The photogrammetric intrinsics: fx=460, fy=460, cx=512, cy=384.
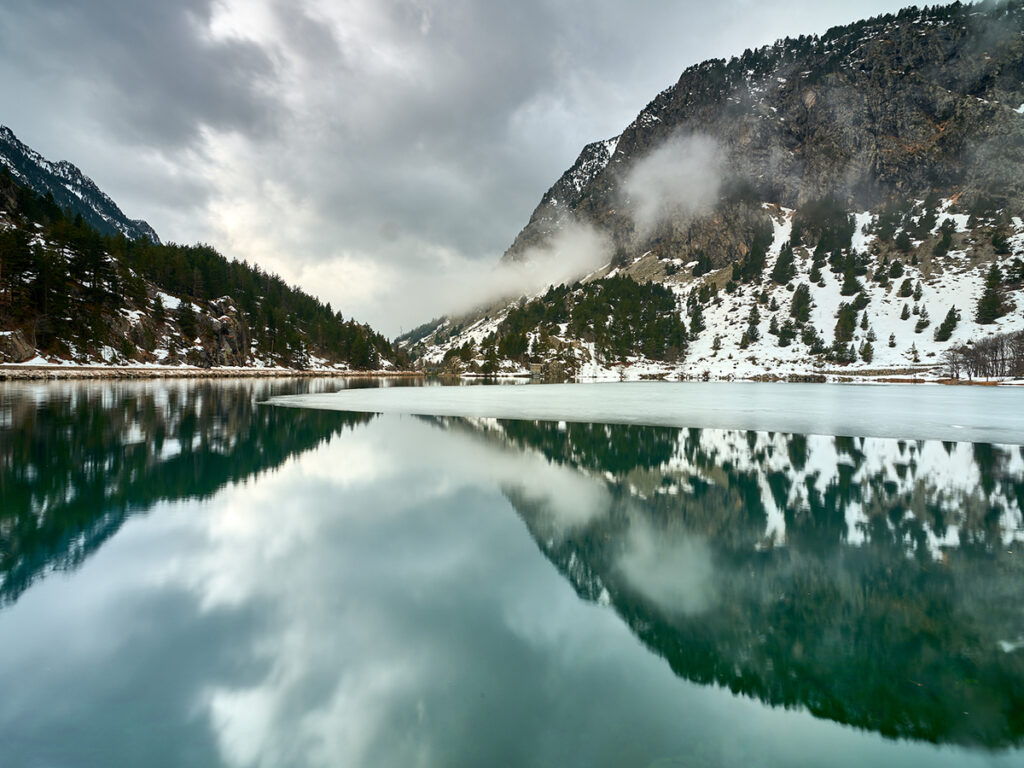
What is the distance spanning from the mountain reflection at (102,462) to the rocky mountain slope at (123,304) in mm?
61976

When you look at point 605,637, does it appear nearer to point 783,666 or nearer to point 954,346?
point 783,666

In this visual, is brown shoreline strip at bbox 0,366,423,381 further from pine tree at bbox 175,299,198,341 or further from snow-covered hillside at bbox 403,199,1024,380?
snow-covered hillside at bbox 403,199,1024,380

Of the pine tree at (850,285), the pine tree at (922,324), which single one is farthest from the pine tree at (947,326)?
the pine tree at (850,285)

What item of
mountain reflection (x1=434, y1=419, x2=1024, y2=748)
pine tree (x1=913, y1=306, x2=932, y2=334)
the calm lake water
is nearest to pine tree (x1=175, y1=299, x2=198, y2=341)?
the calm lake water

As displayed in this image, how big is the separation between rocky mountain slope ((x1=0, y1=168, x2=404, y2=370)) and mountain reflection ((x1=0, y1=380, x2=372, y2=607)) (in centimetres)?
Result: 6198

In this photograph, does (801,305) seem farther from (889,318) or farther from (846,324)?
(889,318)

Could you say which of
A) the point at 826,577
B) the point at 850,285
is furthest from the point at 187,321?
the point at 850,285

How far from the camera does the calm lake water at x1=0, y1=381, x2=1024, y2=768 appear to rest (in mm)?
5129

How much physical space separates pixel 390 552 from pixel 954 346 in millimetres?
190666

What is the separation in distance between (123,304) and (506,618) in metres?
129

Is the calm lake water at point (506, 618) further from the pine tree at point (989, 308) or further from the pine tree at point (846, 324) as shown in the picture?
the pine tree at point (989, 308)

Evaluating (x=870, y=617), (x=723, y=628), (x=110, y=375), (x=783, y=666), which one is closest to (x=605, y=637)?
(x=723, y=628)

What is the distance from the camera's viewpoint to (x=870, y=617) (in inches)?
311

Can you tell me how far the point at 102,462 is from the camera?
58.8 ft
